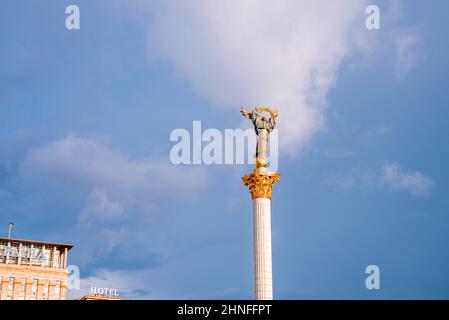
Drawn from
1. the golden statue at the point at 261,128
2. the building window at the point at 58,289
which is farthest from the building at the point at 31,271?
the golden statue at the point at 261,128

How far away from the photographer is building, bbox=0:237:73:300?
121m

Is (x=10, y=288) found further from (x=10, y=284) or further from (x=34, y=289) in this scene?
(x=34, y=289)

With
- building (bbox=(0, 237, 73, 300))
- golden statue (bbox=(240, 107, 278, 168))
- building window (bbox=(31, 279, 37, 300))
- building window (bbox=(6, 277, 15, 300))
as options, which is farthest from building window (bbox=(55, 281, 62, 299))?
golden statue (bbox=(240, 107, 278, 168))

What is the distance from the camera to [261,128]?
64875 mm

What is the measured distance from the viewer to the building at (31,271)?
120625 mm

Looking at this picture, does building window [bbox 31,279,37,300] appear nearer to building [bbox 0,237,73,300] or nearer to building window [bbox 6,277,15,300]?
building [bbox 0,237,73,300]

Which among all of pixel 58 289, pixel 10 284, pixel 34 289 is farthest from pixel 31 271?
pixel 58 289

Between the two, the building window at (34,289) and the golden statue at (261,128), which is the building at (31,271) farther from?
the golden statue at (261,128)
